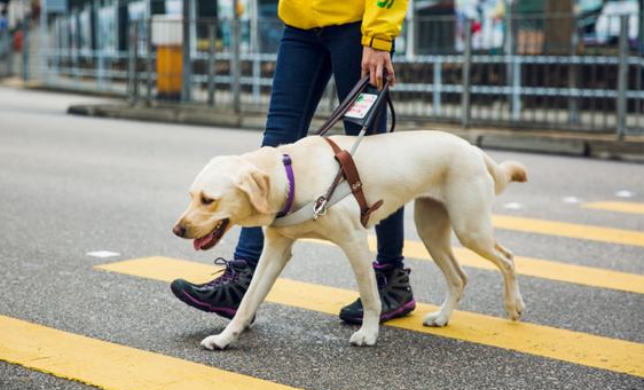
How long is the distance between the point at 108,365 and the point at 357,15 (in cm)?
170

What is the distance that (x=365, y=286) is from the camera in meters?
3.80

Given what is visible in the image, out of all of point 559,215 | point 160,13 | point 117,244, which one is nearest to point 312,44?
point 117,244

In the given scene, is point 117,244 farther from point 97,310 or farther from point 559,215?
point 559,215

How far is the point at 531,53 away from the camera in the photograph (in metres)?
13.0

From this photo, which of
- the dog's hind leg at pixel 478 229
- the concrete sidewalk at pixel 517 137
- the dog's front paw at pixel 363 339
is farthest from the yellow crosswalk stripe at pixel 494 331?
the concrete sidewalk at pixel 517 137

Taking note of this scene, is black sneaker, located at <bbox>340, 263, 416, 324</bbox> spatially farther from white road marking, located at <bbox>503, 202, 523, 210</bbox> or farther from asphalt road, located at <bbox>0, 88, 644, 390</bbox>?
white road marking, located at <bbox>503, 202, 523, 210</bbox>

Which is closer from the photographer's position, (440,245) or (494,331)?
(494,331)

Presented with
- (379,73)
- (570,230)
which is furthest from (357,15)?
(570,230)

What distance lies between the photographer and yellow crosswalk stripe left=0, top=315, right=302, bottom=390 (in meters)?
3.30

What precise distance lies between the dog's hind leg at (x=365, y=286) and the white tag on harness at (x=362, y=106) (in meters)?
0.50

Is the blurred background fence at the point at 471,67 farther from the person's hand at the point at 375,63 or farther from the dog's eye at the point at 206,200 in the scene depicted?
the dog's eye at the point at 206,200

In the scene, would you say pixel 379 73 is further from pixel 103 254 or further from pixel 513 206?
pixel 513 206

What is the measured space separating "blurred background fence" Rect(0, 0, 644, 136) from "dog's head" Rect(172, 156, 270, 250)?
9184 millimetres

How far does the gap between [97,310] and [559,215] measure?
395 cm
